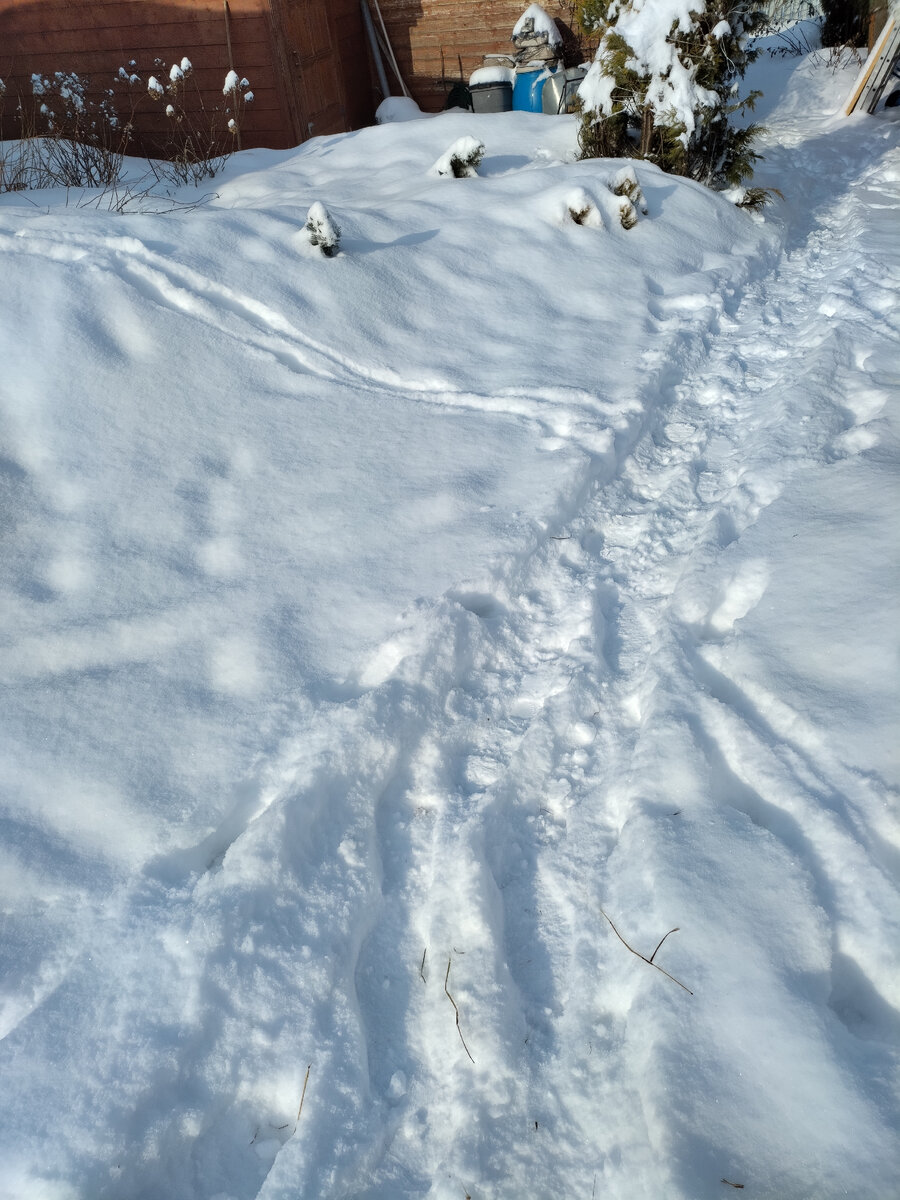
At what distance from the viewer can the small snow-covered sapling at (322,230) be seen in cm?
376

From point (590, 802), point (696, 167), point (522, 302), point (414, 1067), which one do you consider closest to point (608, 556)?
point (590, 802)

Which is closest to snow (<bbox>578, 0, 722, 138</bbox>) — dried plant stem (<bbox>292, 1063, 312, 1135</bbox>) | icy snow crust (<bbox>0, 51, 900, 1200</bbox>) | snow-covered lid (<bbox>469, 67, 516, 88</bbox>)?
icy snow crust (<bbox>0, 51, 900, 1200</bbox>)

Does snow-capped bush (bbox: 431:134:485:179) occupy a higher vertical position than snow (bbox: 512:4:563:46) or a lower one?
lower

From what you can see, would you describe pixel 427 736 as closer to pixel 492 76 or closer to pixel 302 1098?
pixel 302 1098

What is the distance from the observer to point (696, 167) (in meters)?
5.53

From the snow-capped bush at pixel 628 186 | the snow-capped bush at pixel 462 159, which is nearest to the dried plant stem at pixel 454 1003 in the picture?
the snow-capped bush at pixel 628 186

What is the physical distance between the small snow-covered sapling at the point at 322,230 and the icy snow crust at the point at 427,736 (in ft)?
0.45

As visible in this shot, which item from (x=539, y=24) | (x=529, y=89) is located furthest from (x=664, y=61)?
(x=539, y=24)

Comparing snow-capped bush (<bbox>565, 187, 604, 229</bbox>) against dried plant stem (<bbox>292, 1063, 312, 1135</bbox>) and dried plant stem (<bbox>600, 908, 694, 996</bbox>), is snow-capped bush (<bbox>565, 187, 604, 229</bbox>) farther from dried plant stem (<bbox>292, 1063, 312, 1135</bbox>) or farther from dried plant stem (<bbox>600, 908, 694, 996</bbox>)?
dried plant stem (<bbox>292, 1063, 312, 1135</bbox>)

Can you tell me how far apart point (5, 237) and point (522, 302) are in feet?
8.01

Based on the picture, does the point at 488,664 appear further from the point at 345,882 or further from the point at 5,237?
the point at 5,237

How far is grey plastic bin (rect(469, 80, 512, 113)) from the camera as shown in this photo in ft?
26.2

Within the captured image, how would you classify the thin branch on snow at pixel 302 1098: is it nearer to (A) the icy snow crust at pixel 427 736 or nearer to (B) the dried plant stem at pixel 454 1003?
(A) the icy snow crust at pixel 427 736

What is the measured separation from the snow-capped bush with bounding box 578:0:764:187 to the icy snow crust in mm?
2275
